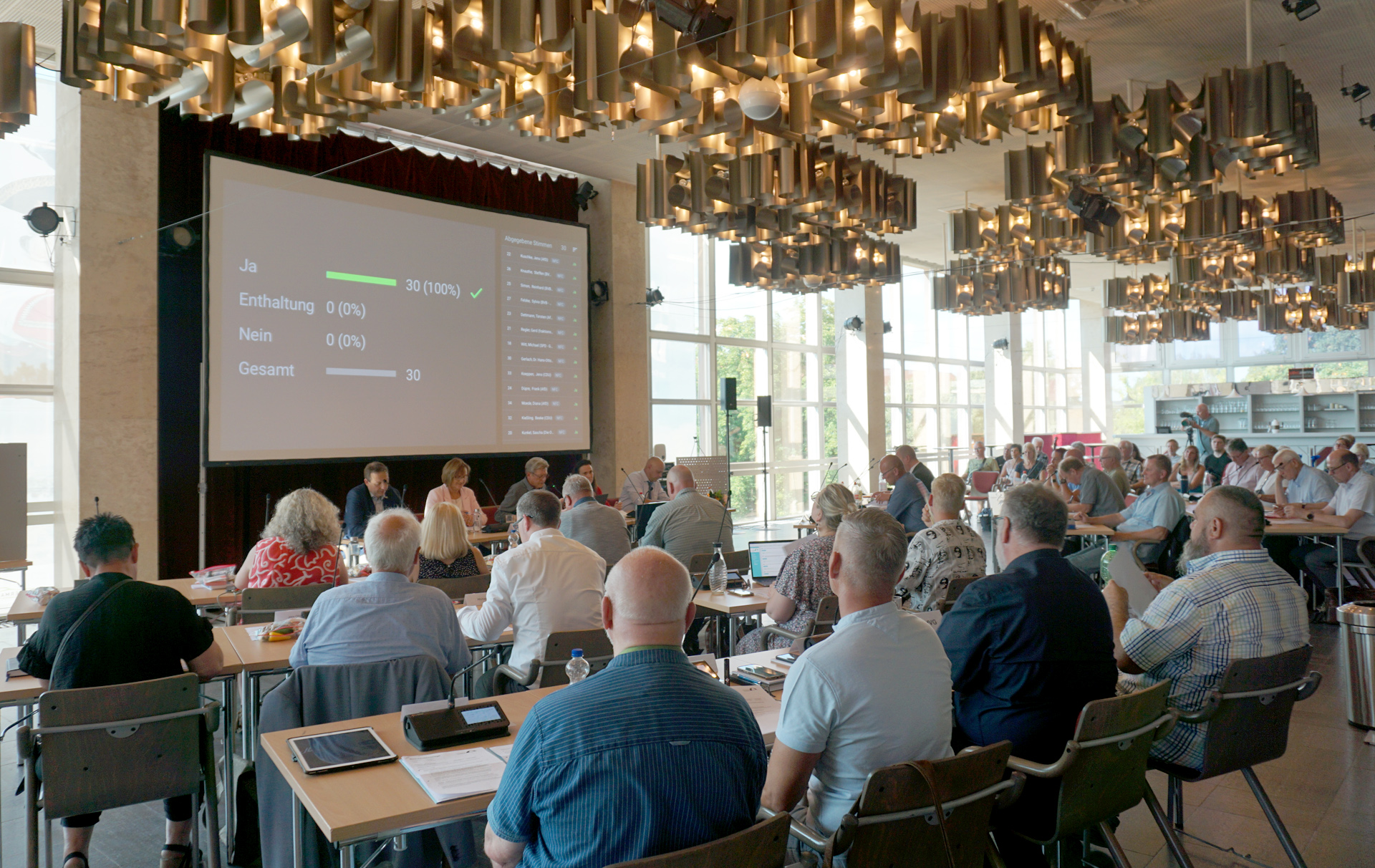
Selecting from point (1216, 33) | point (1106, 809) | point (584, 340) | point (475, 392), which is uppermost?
point (1216, 33)

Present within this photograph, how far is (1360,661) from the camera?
4.89 m

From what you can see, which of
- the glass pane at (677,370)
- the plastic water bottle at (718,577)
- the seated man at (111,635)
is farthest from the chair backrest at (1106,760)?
the glass pane at (677,370)

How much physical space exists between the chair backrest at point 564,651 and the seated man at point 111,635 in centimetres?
125

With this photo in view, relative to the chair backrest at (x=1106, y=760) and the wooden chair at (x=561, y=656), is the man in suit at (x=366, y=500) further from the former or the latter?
the chair backrest at (x=1106, y=760)

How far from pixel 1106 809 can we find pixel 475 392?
328 inches

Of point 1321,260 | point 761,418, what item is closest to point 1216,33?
point 1321,260

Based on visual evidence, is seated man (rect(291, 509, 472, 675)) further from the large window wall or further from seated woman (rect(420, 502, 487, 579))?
the large window wall

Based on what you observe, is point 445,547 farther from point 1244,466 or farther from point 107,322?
point 1244,466

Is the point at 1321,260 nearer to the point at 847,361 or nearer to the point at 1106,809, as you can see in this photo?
the point at 847,361

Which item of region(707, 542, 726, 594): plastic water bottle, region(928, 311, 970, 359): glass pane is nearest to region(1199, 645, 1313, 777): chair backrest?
region(707, 542, 726, 594): plastic water bottle

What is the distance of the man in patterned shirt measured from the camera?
15.3 feet

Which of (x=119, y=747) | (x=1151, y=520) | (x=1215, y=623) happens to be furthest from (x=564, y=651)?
(x=1151, y=520)

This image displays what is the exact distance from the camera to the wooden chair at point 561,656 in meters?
3.56

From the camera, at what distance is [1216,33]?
7.54m
